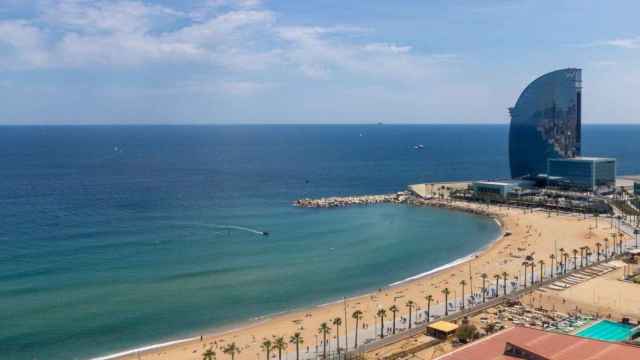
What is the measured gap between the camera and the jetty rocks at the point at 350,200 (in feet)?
384

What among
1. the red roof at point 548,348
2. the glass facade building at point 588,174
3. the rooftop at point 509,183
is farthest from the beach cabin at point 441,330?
the glass facade building at point 588,174

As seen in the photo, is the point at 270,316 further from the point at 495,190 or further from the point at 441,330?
the point at 495,190

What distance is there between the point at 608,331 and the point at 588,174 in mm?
81163

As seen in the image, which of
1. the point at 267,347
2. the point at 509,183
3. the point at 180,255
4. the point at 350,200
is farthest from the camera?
the point at 509,183

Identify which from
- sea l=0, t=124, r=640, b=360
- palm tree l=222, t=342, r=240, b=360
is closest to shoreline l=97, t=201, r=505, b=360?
sea l=0, t=124, r=640, b=360

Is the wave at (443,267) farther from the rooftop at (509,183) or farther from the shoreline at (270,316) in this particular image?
the rooftop at (509,183)

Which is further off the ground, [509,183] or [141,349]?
[509,183]

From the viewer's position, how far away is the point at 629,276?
6147 cm

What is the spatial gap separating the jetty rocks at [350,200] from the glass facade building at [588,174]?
1247 inches

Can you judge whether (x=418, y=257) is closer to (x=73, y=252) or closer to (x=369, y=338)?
(x=369, y=338)

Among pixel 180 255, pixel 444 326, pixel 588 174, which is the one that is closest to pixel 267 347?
pixel 444 326

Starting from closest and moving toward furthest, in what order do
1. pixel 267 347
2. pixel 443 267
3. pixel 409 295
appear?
pixel 267 347
pixel 409 295
pixel 443 267

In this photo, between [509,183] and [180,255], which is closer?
[180,255]

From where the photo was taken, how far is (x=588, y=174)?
119250mm
